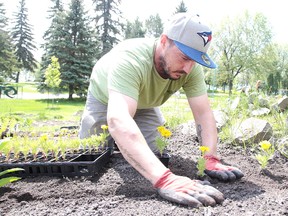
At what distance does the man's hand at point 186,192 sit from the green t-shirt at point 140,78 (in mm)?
619

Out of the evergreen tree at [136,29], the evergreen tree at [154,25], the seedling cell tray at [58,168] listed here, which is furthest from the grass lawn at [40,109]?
the evergreen tree at [154,25]

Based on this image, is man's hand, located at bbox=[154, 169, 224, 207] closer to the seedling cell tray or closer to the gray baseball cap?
the seedling cell tray

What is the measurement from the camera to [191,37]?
2.05 m

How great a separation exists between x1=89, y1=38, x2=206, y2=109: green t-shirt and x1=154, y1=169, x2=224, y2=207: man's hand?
619 mm

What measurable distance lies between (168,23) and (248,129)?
1.70 meters


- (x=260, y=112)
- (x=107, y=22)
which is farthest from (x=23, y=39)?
(x=260, y=112)

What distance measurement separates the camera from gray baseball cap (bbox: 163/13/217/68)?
6.71 feet

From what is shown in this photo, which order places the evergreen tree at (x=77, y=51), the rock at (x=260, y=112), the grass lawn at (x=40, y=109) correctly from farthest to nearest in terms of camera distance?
the evergreen tree at (x=77, y=51)
the grass lawn at (x=40, y=109)
the rock at (x=260, y=112)

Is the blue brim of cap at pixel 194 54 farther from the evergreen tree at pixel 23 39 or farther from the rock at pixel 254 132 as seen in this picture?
the evergreen tree at pixel 23 39

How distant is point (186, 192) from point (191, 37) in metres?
1.03

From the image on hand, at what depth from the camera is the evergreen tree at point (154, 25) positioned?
47.9 m

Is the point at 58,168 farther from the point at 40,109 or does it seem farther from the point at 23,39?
the point at 23,39

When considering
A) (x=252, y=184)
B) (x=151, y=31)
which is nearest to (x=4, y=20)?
(x=151, y=31)

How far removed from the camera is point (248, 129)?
3330 mm
